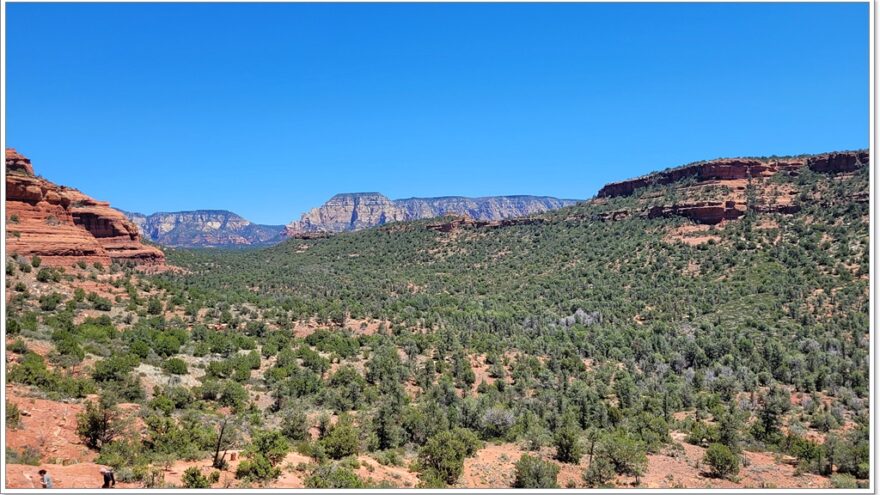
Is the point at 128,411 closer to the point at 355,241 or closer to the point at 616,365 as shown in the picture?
the point at 616,365

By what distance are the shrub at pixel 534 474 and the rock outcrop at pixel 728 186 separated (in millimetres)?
64319

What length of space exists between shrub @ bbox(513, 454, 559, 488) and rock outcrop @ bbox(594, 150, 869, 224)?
211 feet

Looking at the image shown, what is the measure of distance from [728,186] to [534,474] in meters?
76.4

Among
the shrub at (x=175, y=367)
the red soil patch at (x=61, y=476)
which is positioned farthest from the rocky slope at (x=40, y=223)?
the red soil patch at (x=61, y=476)

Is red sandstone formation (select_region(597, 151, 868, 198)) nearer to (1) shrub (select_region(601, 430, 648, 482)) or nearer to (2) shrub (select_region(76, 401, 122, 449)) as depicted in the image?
(1) shrub (select_region(601, 430, 648, 482))

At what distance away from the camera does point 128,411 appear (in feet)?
55.0

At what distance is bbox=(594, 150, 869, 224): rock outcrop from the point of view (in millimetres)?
66812

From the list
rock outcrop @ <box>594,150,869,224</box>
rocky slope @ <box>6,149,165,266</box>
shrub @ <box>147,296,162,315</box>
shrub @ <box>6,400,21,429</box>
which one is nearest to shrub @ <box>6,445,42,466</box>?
shrub @ <box>6,400,21,429</box>

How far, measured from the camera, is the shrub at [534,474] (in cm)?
1411

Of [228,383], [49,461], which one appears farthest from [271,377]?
[49,461]

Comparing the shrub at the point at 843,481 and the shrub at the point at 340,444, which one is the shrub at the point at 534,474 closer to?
the shrub at the point at 340,444

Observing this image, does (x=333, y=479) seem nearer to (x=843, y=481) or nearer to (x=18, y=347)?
(x=843, y=481)

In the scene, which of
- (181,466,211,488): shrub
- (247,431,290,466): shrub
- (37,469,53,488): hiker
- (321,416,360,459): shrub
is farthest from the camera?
(321,416,360,459): shrub

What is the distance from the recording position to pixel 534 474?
14.3 meters
